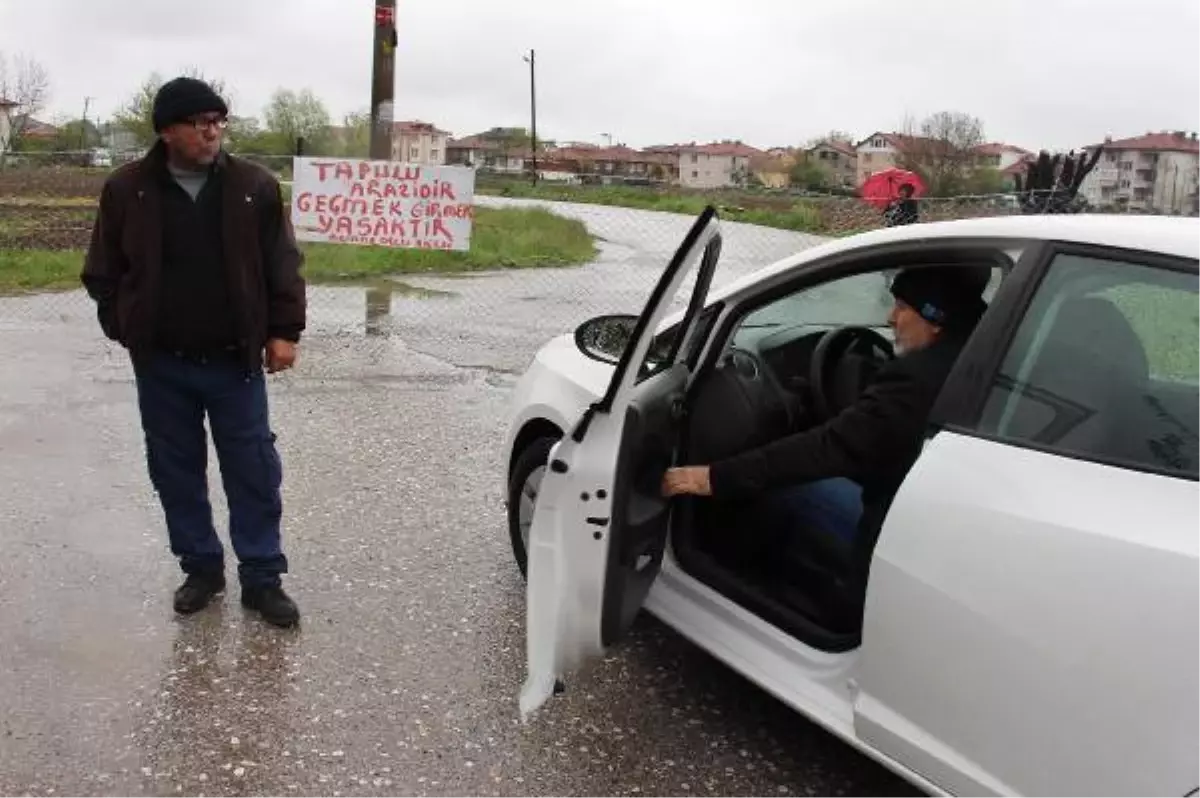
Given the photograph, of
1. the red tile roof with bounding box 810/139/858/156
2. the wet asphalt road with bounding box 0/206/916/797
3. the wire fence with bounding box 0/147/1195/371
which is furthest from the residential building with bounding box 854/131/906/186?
the wet asphalt road with bounding box 0/206/916/797

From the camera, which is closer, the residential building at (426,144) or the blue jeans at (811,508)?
the blue jeans at (811,508)

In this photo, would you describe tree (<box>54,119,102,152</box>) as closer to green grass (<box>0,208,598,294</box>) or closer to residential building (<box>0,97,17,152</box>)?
residential building (<box>0,97,17,152</box>)

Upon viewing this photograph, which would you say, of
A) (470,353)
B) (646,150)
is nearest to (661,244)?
(470,353)

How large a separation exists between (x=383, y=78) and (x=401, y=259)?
3.98 m

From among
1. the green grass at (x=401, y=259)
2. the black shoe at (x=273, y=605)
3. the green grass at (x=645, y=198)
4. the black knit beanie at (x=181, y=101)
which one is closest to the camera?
the black knit beanie at (x=181, y=101)

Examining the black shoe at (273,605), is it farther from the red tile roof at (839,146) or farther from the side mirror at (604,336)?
the red tile roof at (839,146)

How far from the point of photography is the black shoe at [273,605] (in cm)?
378

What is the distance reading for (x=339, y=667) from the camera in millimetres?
3541

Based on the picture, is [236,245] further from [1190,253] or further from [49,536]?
[1190,253]

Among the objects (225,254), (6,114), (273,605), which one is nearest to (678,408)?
(225,254)

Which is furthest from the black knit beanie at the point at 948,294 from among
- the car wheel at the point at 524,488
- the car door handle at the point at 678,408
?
the car wheel at the point at 524,488

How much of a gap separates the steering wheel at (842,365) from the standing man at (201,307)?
5.61 feet

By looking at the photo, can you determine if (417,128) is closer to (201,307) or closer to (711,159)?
(711,159)

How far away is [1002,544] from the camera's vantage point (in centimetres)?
221
